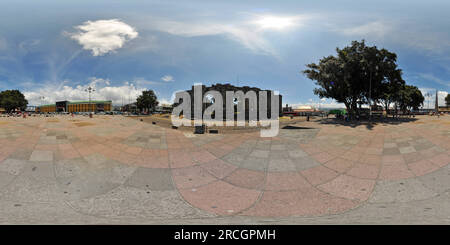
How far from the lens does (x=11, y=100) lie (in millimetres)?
72750

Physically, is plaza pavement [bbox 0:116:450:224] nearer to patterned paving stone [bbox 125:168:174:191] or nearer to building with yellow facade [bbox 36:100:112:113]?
patterned paving stone [bbox 125:168:174:191]

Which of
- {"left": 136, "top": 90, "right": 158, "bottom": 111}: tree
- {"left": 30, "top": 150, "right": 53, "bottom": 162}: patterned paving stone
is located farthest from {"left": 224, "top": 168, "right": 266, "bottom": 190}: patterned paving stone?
{"left": 136, "top": 90, "right": 158, "bottom": 111}: tree

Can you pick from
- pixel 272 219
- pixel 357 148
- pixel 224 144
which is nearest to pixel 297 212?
pixel 272 219

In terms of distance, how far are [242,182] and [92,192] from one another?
6.27m

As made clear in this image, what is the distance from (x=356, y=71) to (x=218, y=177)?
19.2 metres

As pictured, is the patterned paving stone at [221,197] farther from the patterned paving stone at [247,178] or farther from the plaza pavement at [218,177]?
the patterned paving stone at [247,178]

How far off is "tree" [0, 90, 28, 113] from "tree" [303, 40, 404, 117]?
4145 inches

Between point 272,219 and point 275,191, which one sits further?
point 275,191

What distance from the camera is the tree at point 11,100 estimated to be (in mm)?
72012

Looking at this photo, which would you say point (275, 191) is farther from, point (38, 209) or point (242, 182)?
point (38, 209)

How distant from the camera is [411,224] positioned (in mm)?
5426

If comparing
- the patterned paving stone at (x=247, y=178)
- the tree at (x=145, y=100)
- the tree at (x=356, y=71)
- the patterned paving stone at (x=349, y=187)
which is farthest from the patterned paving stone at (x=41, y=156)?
the tree at (x=145, y=100)

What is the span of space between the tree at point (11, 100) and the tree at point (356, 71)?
345ft

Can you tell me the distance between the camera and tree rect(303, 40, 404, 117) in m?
18.7
